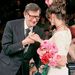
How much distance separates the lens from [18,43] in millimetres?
4570

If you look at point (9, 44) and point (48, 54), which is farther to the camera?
point (9, 44)

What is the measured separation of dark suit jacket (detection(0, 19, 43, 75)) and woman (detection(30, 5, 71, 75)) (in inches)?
12.5

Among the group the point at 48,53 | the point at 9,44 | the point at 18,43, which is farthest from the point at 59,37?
the point at 9,44

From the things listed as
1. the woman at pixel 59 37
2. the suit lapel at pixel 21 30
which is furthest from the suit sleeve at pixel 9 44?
the woman at pixel 59 37

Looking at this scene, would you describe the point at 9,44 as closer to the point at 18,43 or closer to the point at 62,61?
the point at 18,43

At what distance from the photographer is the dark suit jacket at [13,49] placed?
463cm

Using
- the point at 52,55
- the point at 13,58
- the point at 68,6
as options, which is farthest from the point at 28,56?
the point at 68,6

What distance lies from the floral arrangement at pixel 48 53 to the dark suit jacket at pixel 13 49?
0.28 meters

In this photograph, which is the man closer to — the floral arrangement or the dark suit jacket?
the dark suit jacket

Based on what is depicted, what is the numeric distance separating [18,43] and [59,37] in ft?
1.80

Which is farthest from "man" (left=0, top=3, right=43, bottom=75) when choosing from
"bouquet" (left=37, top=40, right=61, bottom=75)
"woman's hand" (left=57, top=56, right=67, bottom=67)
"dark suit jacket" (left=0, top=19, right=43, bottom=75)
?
"woman's hand" (left=57, top=56, right=67, bottom=67)

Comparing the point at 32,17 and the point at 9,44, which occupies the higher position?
the point at 32,17

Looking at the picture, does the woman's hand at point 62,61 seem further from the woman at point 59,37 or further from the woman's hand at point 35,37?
the woman's hand at point 35,37

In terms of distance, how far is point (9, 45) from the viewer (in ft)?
15.2
